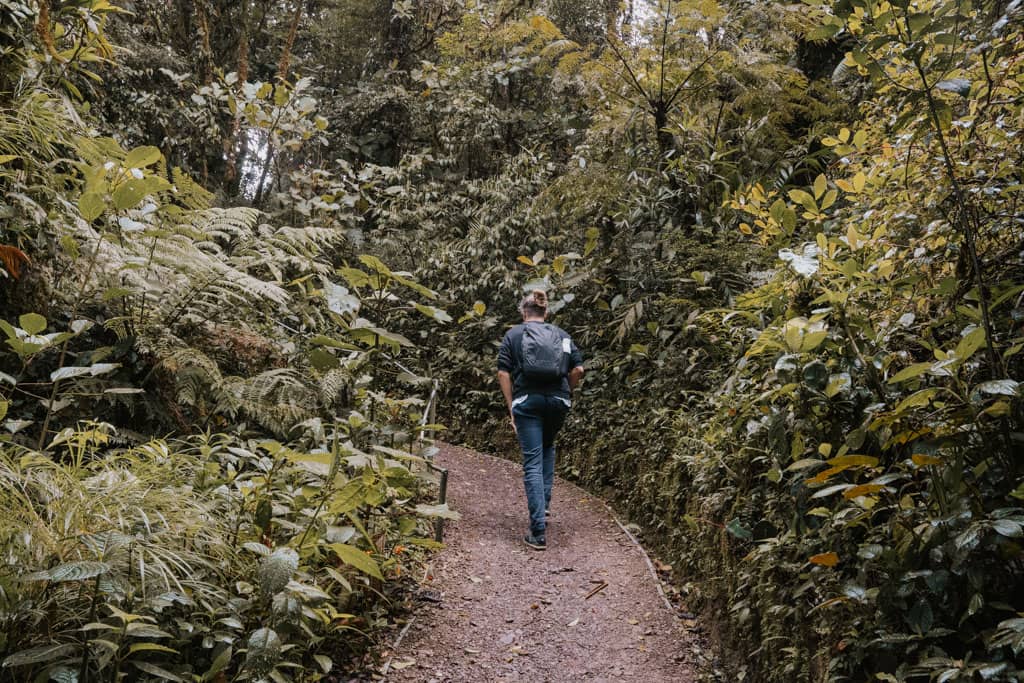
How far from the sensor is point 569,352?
207 inches

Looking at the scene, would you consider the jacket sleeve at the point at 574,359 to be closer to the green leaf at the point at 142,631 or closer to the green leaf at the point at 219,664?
the green leaf at the point at 219,664

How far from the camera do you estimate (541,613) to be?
4.00 meters

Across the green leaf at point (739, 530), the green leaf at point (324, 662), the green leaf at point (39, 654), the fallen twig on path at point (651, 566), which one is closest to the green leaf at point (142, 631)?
the green leaf at point (39, 654)

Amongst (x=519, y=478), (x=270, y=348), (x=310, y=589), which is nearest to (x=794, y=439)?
(x=310, y=589)

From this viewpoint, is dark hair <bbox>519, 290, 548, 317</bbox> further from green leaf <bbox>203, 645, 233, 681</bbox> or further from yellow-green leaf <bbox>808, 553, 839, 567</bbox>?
green leaf <bbox>203, 645, 233, 681</bbox>

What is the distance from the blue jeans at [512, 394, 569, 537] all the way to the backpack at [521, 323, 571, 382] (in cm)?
19

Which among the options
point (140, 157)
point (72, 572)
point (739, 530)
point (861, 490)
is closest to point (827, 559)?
point (861, 490)

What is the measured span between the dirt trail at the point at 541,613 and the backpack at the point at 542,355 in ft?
4.41

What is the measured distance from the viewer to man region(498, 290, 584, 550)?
504 centimetres

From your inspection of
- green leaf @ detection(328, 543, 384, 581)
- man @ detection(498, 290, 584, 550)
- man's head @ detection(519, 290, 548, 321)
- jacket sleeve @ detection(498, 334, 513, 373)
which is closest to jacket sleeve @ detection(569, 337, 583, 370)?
man @ detection(498, 290, 584, 550)

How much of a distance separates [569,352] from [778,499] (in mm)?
2405

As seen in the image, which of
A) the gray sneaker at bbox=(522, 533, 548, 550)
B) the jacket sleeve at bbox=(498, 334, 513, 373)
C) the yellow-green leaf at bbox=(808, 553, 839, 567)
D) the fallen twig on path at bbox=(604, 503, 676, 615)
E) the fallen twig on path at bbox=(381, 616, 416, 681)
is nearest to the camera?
the yellow-green leaf at bbox=(808, 553, 839, 567)

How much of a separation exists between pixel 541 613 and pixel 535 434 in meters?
1.45

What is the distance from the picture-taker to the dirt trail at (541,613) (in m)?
3.34
